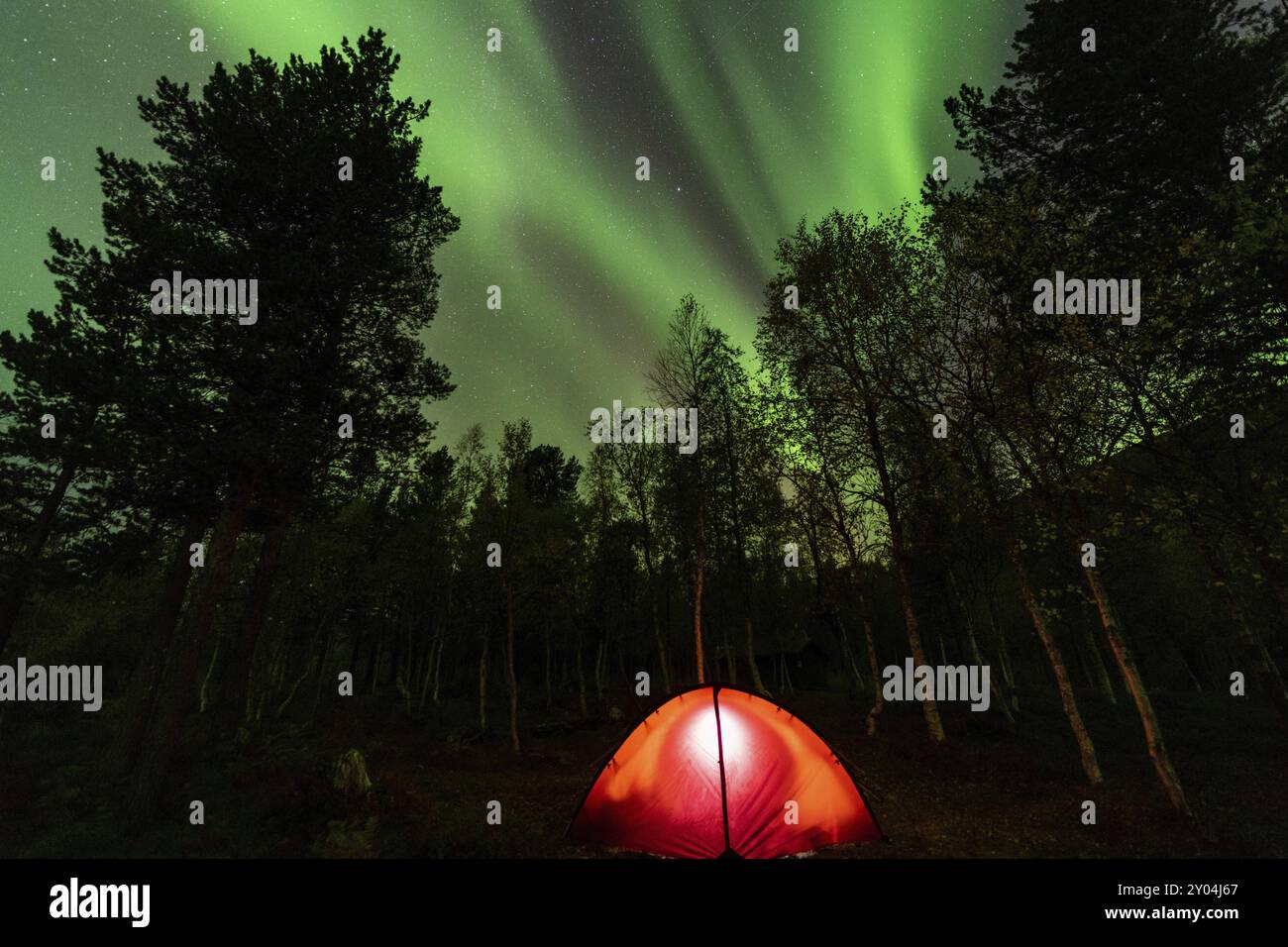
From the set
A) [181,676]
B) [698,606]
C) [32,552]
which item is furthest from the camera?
[698,606]

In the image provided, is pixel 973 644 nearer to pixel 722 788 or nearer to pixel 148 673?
pixel 722 788

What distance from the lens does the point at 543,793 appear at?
48.3 feet

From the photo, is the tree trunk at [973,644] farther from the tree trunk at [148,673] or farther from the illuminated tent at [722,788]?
the tree trunk at [148,673]

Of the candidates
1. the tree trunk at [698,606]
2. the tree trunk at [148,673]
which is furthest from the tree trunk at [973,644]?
the tree trunk at [148,673]

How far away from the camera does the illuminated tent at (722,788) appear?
319 inches

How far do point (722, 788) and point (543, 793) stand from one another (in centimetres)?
896

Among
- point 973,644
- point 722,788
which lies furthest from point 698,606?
point 973,644

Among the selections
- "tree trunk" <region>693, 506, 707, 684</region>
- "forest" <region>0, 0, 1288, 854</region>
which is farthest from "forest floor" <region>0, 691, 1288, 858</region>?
"tree trunk" <region>693, 506, 707, 684</region>

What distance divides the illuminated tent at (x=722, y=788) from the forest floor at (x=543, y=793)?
Result: 1.58ft

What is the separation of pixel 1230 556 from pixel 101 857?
25735 millimetres

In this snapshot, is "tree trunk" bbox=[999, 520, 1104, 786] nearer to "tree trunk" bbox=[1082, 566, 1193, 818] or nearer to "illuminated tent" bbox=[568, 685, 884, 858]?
"tree trunk" bbox=[1082, 566, 1193, 818]

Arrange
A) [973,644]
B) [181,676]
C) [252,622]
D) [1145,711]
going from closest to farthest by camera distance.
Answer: [1145,711], [181,676], [252,622], [973,644]
